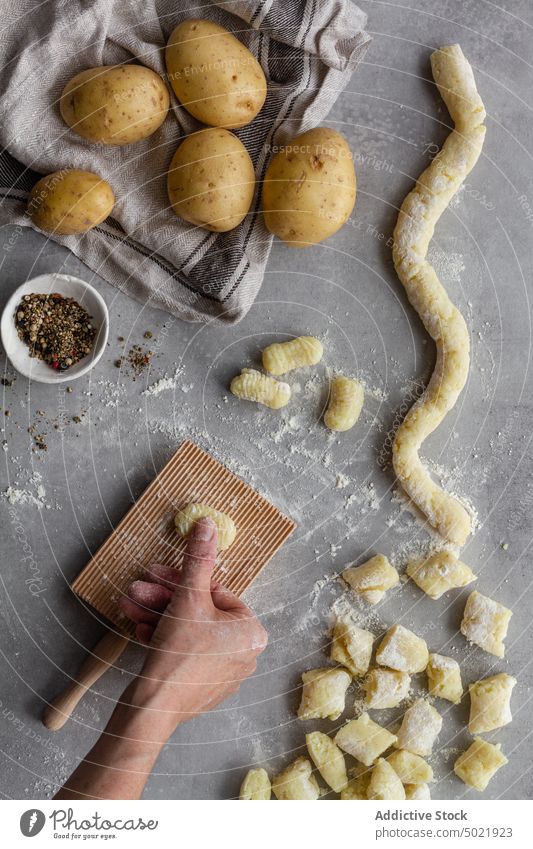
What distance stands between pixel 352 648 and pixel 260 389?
66cm

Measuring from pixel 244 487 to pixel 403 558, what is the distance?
1.44 ft

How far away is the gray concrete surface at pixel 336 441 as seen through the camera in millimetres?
1681

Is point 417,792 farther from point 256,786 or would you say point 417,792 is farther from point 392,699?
point 256,786

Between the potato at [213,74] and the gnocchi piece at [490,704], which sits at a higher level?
the potato at [213,74]

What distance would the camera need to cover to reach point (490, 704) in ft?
5.48

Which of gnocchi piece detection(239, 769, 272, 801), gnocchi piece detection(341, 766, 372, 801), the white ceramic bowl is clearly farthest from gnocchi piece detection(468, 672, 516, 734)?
the white ceramic bowl

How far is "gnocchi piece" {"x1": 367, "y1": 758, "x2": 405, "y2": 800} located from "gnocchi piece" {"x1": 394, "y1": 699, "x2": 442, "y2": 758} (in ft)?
0.23

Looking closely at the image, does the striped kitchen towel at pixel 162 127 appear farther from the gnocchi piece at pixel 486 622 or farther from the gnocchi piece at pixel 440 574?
the gnocchi piece at pixel 486 622

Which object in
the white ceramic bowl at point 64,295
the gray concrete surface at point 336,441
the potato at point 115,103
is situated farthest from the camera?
the gray concrete surface at point 336,441

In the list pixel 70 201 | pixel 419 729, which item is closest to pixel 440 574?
pixel 419 729

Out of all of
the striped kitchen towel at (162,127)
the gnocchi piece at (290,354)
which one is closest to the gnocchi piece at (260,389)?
the gnocchi piece at (290,354)

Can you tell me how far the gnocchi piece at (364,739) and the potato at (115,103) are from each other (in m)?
1.46

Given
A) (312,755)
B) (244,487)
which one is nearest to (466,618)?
(312,755)
